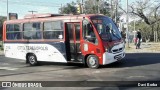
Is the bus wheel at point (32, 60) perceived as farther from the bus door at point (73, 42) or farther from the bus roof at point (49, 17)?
Result: the bus door at point (73, 42)

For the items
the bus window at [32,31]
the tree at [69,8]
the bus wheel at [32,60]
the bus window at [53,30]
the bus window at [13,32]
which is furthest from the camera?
the tree at [69,8]

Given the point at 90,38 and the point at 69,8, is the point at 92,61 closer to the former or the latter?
the point at 90,38

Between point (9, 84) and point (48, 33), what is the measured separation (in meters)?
5.91

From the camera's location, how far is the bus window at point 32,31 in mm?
18520

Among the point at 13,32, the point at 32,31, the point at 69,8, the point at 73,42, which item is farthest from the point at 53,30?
the point at 69,8

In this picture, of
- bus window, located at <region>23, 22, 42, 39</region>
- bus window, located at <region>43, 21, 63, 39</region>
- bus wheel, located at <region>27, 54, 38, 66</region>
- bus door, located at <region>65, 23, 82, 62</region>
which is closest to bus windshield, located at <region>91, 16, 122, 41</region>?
bus door, located at <region>65, 23, 82, 62</region>

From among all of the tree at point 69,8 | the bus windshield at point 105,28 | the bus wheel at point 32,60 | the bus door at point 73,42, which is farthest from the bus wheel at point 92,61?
the tree at point 69,8

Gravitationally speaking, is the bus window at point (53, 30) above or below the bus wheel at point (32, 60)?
above

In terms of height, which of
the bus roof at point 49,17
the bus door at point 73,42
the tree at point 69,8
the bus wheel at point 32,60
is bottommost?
the bus wheel at point 32,60

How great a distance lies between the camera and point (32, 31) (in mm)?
18859

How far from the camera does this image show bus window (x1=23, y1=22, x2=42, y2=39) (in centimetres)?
1852

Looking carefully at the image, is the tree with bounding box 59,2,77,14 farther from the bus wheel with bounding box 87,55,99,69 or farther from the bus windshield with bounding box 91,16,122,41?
the bus wheel with bounding box 87,55,99,69

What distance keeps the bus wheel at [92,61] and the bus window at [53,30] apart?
193 centimetres

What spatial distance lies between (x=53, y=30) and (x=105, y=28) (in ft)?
9.35
